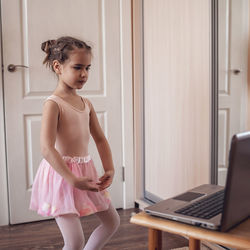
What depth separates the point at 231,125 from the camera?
1941 mm

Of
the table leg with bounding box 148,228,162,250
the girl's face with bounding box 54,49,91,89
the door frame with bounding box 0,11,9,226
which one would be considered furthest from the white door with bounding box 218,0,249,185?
the door frame with bounding box 0,11,9,226

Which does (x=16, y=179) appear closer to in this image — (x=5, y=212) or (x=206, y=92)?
(x=5, y=212)

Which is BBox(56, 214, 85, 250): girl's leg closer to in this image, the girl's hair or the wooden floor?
the girl's hair

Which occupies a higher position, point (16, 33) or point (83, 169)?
point (16, 33)

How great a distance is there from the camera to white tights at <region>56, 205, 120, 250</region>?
1.54 m

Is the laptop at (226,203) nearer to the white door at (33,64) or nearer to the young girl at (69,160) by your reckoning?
the young girl at (69,160)

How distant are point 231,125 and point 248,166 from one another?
1.14 m

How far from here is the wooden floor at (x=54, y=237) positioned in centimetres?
232

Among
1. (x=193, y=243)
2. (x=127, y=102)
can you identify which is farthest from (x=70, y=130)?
(x=127, y=102)

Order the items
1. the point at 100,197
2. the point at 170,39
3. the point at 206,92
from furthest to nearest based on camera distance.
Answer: the point at 170,39
the point at 206,92
the point at 100,197

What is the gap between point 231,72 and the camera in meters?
1.93

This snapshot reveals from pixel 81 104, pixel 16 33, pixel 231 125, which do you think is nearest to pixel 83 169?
pixel 81 104

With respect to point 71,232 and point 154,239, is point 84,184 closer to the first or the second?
point 71,232

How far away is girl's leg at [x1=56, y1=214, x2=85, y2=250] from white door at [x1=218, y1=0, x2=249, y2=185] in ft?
2.72
